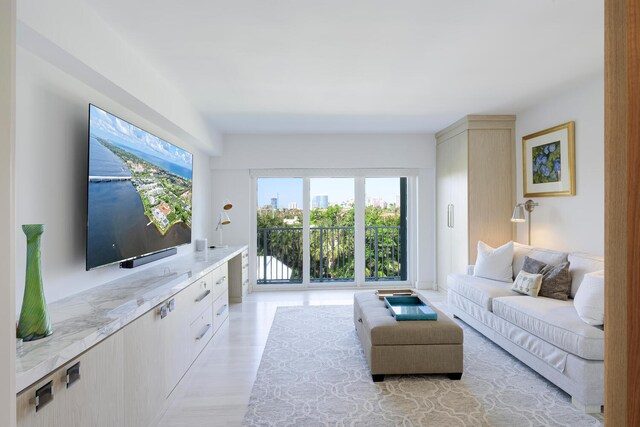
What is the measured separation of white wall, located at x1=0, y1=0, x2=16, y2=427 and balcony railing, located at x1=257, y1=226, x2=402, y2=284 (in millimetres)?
4899

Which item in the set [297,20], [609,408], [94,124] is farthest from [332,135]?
[609,408]

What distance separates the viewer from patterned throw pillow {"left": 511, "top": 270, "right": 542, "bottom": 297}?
3.11 meters

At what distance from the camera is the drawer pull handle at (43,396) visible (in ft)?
3.62

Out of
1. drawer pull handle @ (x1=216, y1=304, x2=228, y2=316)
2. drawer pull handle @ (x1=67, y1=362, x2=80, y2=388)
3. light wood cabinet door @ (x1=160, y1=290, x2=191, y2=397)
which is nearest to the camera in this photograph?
drawer pull handle @ (x1=67, y1=362, x2=80, y2=388)

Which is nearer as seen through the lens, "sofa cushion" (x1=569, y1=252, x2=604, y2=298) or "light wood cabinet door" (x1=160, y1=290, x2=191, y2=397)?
"light wood cabinet door" (x1=160, y1=290, x2=191, y2=397)

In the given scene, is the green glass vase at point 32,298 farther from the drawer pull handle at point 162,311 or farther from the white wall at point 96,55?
the white wall at point 96,55

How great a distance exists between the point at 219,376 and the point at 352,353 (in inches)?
45.5

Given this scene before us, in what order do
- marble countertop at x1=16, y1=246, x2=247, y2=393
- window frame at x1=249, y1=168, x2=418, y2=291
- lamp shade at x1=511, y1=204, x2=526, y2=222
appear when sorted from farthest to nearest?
window frame at x1=249, y1=168, x2=418, y2=291 < lamp shade at x1=511, y1=204, x2=526, y2=222 < marble countertop at x1=16, y1=246, x2=247, y2=393

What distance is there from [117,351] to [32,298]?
0.46 m

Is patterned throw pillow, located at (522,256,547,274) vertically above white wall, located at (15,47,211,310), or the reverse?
white wall, located at (15,47,211,310)

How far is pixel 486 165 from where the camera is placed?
14.8ft

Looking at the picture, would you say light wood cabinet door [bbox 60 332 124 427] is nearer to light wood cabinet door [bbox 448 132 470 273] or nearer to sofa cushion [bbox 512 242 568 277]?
sofa cushion [bbox 512 242 568 277]

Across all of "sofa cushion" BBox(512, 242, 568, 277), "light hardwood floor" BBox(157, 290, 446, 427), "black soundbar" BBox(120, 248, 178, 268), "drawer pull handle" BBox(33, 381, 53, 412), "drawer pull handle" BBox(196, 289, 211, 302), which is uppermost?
"black soundbar" BBox(120, 248, 178, 268)

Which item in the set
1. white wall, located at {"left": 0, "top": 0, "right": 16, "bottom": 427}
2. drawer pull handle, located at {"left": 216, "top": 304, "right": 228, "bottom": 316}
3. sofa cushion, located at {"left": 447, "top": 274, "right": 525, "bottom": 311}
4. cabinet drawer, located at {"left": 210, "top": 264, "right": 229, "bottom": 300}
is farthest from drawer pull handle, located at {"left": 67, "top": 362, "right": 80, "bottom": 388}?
sofa cushion, located at {"left": 447, "top": 274, "right": 525, "bottom": 311}
